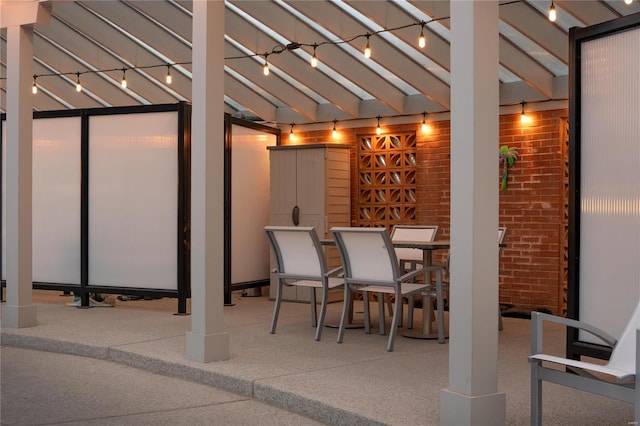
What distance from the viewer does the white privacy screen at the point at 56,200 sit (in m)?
8.80

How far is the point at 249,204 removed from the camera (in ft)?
31.3

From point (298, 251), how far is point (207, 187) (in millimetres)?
1508

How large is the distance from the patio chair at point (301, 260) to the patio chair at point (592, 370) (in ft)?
9.64

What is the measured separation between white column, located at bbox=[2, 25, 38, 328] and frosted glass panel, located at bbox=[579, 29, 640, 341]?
4.89 metres

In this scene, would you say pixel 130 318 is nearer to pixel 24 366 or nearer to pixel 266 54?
pixel 24 366

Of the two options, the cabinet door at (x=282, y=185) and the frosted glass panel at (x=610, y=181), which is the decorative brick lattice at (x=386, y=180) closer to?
the cabinet door at (x=282, y=185)

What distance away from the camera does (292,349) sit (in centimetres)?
598

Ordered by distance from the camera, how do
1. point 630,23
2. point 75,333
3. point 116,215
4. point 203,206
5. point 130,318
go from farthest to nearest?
1. point 116,215
2. point 130,318
3. point 75,333
4. point 203,206
5. point 630,23

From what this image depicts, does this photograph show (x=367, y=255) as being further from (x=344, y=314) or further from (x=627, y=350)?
(x=627, y=350)

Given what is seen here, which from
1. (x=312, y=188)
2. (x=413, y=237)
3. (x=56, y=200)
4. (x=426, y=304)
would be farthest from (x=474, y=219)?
(x=56, y=200)

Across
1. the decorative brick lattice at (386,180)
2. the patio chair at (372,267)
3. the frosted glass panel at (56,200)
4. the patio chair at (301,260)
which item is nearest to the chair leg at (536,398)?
the patio chair at (372,267)

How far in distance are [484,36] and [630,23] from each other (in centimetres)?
146

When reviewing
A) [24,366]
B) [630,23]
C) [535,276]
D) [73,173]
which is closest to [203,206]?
[24,366]

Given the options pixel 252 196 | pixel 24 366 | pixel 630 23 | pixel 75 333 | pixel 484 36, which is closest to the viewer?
pixel 484 36
